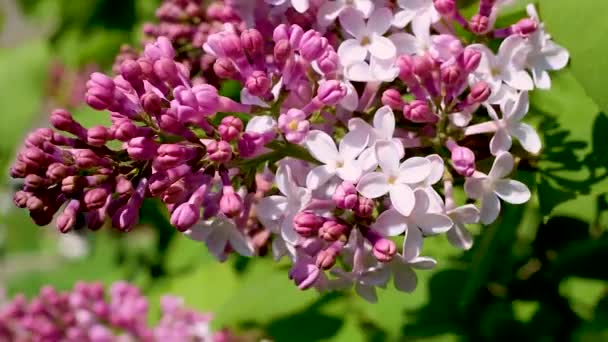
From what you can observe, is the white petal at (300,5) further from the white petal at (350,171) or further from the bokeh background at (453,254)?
the bokeh background at (453,254)

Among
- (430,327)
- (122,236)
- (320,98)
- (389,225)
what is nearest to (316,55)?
(320,98)

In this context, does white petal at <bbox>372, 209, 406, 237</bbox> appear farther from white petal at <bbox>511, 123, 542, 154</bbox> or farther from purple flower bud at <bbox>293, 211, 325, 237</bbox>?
white petal at <bbox>511, 123, 542, 154</bbox>

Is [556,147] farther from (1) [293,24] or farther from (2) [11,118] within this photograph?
(2) [11,118]

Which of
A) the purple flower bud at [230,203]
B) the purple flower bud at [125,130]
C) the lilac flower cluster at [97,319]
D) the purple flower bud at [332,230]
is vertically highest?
the purple flower bud at [125,130]

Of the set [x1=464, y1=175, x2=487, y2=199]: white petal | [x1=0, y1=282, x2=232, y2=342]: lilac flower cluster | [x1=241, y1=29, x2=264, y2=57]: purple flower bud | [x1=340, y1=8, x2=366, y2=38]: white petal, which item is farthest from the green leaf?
[x1=0, y1=282, x2=232, y2=342]: lilac flower cluster

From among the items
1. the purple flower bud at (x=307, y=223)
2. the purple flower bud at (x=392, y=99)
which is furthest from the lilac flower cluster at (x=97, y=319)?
the purple flower bud at (x=392, y=99)

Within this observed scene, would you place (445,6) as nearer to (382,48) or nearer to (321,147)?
(382,48)
